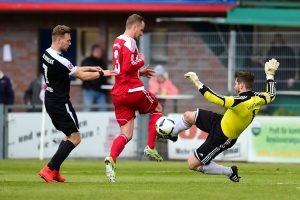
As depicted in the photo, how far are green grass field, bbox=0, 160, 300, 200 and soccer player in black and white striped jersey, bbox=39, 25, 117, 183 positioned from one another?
0.33 m

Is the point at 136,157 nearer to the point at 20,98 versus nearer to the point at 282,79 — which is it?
the point at 282,79

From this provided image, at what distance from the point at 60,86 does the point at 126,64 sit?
1.08 m

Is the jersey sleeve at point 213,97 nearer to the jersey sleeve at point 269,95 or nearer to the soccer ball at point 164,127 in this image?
the jersey sleeve at point 269,95

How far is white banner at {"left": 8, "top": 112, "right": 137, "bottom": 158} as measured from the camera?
24.0 m

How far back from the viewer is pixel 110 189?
13.8m

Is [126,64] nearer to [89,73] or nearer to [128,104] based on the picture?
[128,104]

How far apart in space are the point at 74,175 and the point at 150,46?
7770 millimetres

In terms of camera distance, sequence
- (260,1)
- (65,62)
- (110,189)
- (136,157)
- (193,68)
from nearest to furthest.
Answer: (110,189), (65,62), (136,157), (193,68), (260,1)

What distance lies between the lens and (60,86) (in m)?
15.5

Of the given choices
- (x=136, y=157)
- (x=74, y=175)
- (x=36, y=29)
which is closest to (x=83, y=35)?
(x=36, y=29)

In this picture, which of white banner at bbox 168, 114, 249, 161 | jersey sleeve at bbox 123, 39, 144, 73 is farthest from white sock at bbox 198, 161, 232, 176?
white banner at bbox 168, 114, 249, 161

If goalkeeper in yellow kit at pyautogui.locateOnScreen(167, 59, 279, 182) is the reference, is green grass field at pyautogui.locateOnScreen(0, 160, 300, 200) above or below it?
below

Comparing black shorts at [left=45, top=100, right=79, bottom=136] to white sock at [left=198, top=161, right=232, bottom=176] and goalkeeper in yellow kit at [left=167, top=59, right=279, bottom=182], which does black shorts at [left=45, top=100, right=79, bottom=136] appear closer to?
goalkeeper in yellow kit at [left=167, top=59, right=279, bottom=182]

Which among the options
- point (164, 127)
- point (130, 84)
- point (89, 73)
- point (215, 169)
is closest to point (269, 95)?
point (215, 169)
